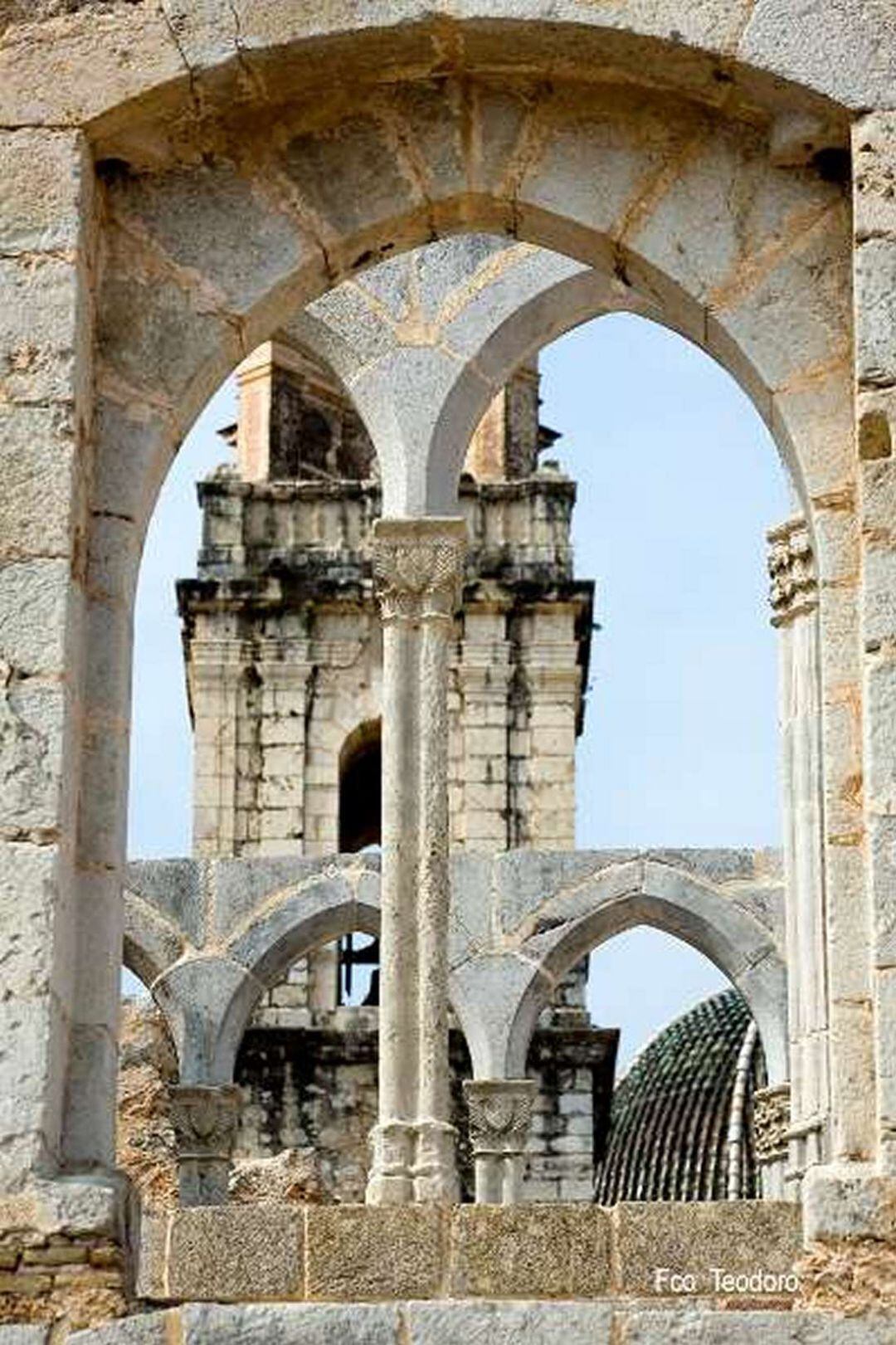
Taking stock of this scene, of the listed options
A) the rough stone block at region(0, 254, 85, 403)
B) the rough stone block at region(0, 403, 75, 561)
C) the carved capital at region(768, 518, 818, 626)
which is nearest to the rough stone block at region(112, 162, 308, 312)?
the rough stone block at region(0, 254, 85, 403)

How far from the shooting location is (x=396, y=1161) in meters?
14.7

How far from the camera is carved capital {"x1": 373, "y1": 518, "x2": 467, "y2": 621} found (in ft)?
50.6

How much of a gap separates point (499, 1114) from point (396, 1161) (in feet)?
19.9

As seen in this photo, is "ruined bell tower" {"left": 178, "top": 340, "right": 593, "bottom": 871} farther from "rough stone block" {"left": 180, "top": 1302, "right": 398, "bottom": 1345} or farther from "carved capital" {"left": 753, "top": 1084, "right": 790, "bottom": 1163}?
"rough stone block" {"left": 180, "top": 1302, "right": 398, "bottom": 1345}

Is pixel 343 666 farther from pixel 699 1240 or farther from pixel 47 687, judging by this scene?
pixel 47 687

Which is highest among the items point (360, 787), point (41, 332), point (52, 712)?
point (360, 787)

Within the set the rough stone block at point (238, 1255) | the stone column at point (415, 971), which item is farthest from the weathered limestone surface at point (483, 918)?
the rough stone block at point (238, 1255)

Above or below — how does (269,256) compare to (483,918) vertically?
below

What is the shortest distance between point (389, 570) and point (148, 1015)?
10787mm

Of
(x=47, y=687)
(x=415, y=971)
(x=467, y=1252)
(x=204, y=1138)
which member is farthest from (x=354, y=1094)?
(x=47, y=687)

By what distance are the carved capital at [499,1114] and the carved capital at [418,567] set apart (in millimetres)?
5436

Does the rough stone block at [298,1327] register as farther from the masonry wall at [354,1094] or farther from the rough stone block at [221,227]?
the masonry wall at [354,1094]

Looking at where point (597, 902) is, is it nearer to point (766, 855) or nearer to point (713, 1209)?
point (766, 855)

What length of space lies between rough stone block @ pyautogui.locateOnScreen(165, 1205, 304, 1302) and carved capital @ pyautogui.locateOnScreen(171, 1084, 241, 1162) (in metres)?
9.35
